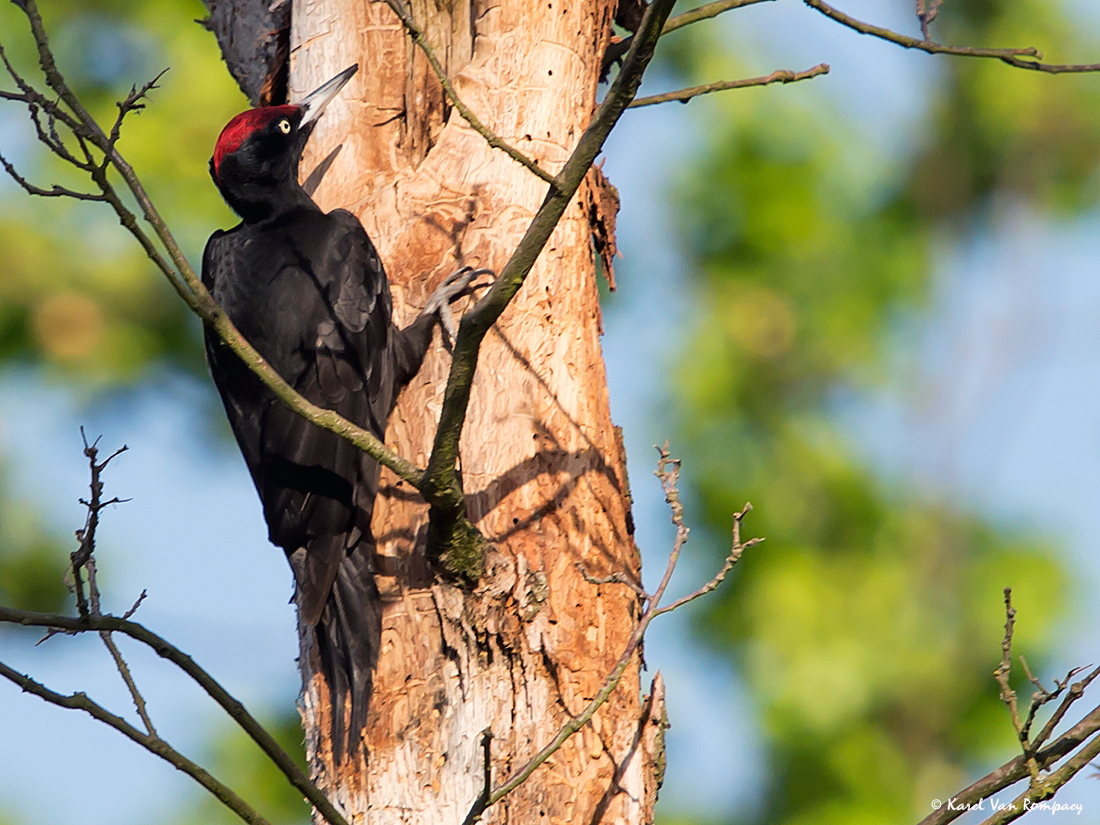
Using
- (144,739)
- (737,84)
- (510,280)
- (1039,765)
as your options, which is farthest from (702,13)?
(144,739)

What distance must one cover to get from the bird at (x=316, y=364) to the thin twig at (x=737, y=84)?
0.97 meters

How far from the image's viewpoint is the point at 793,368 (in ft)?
18.0

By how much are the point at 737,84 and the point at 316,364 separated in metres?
1.54

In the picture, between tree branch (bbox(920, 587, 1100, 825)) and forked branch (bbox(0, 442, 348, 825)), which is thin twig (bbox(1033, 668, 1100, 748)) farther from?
A: forked branch (bbox(0, 442, 348, 825))

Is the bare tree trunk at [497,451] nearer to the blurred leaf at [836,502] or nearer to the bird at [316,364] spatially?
the bird at [316,364]

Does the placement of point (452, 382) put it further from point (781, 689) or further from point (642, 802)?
point (781, 689)

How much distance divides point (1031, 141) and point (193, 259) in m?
4.52

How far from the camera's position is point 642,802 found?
2605mm

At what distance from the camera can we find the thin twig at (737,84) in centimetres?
347

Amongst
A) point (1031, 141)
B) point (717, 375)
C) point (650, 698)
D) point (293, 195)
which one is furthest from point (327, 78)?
point (1031, 141)

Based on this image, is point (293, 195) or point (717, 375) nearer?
point (293, 195)

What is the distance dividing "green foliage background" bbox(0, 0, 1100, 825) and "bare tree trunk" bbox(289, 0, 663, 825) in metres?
2.31

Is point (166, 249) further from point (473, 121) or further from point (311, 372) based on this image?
point (311, 372)

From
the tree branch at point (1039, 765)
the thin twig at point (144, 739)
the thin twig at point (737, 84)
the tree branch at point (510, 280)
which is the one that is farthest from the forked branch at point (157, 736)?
the thin twig at point (737, 84)
